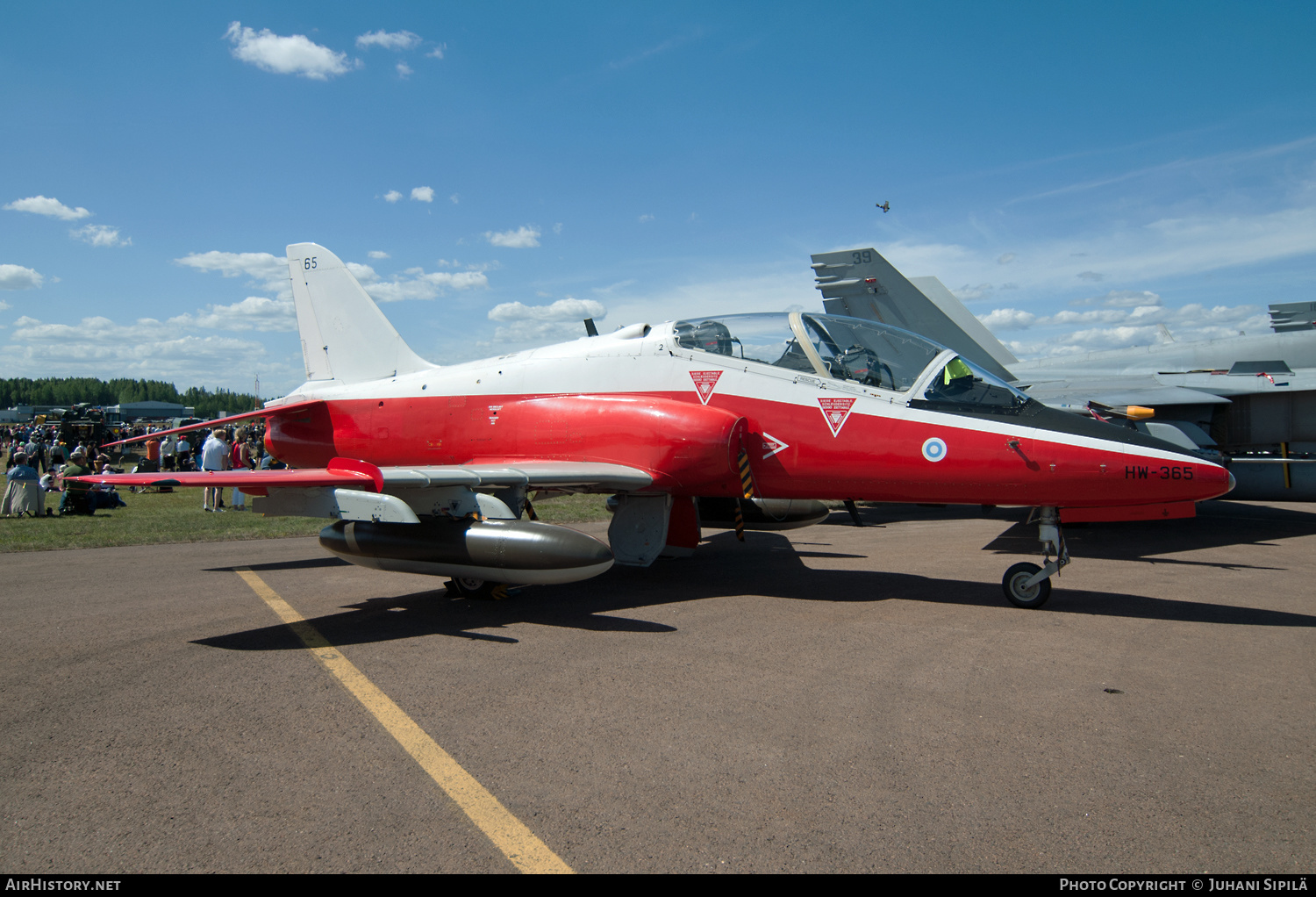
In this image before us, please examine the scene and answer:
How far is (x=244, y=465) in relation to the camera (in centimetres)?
1861

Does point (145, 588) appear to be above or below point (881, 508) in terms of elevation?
above

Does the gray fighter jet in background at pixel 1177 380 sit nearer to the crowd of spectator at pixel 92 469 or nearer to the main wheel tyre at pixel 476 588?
the main wheel tyre at pixel 476 588

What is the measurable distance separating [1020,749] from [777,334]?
454cm

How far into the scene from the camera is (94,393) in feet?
536

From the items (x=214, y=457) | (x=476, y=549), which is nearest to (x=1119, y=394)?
(x=476, y=549)

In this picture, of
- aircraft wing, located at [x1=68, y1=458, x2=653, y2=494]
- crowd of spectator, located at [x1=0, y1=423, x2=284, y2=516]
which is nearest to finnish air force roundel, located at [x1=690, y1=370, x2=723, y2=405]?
aircraft wing, located at [x1=68, y1=458, x2=653, y2=494]

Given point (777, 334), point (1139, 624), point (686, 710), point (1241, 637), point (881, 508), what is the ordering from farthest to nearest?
point (881, 508) < point (777, 334) < point (1139, 624) < point (1241, 637) < point (686, 710)

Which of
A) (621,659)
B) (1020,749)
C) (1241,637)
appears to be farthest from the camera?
(1241,637)

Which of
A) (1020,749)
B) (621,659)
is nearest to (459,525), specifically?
(621,659)

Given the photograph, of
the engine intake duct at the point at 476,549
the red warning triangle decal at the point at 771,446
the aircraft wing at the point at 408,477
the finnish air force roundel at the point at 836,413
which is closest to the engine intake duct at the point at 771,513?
the red warning triangle decal at the point at 771,446

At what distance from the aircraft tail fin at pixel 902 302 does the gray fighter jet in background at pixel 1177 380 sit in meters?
0.02

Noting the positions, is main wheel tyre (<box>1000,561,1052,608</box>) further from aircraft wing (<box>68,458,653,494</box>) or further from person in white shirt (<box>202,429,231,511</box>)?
person in white shirt (<box>202,429,231,511</box>)

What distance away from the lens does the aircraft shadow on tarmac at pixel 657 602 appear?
19.6ft

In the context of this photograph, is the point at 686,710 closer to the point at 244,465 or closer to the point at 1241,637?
the point at 1241,637
